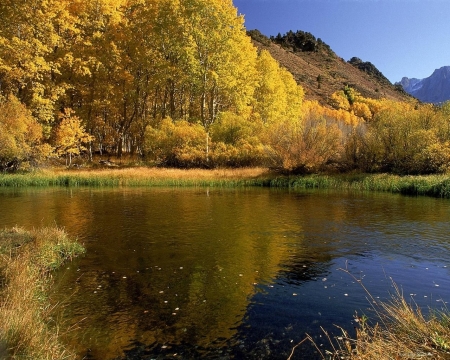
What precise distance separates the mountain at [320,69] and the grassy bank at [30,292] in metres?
83.2

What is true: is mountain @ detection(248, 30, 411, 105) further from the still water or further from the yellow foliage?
the still water

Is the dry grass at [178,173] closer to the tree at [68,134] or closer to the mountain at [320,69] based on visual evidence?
the tree at [68,134]

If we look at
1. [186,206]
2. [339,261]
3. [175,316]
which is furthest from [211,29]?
[175,316]

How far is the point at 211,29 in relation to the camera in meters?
38.8

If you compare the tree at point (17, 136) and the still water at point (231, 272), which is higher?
the tree at point (17, 136)

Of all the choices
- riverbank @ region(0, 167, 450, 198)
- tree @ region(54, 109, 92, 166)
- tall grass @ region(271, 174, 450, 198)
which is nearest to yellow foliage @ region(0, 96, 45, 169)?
riverbank @ region(0, 167, 450, 198)

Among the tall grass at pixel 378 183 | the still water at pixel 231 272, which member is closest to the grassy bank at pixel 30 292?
the still water at pixel 231 272

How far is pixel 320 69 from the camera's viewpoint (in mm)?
121625

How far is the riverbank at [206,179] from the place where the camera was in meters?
31.8

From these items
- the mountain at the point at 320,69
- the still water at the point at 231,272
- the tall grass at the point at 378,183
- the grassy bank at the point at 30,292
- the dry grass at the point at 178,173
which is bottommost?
the still water at the point at 231,272

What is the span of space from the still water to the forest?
14.0 metres

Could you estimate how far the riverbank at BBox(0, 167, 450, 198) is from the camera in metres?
31.8

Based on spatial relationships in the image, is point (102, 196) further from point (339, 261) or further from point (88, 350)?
point (88, 350)

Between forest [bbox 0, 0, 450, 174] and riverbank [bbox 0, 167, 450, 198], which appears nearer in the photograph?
riverbank [bbox 0, 167, 450, 198]
